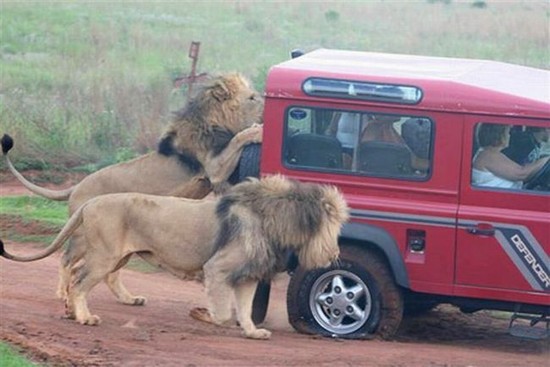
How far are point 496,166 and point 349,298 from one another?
1.38 m

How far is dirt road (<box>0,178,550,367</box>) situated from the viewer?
8.48 metres

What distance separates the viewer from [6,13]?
35.7 meters

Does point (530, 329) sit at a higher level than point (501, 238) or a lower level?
lower

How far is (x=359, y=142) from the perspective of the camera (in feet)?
31.1

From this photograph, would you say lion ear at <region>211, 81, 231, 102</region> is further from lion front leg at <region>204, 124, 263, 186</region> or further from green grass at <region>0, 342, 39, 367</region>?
green grass at <region>0, 342, 39, 367</region>

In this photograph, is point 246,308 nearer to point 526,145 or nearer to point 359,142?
point 359,142

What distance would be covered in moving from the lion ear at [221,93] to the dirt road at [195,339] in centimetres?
165

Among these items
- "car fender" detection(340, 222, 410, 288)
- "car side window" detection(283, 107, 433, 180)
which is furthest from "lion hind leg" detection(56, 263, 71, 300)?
"car fender" detection(340, 222, 410, 288)

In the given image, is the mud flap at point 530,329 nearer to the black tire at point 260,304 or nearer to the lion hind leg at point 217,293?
the black tire at point 260,304

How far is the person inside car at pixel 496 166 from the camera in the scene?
9250 millimetres

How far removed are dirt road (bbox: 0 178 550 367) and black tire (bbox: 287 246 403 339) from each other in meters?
0.12

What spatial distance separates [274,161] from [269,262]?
2.57 ft

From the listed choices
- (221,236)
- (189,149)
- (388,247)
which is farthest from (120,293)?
(388,247)

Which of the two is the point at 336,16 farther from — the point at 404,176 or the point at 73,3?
the point at 404,176
